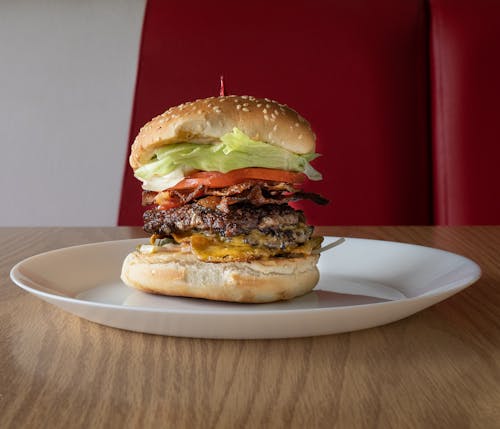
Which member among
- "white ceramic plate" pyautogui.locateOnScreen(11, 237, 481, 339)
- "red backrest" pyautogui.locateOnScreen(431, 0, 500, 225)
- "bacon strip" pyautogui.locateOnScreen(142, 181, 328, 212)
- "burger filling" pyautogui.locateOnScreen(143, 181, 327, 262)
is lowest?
"white ceramic plate" pyautogui.locateOnScreen(11, 237, 481, 339)

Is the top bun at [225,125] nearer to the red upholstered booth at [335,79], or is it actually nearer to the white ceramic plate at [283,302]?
the white ceramic plate at [283,302]

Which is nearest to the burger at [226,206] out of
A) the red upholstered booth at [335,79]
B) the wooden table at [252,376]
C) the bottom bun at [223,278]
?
the bottom bun at [223,278]

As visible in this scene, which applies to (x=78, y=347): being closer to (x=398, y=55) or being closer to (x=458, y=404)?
(x=458, y=404)

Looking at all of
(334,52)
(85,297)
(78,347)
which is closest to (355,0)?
(334,52)

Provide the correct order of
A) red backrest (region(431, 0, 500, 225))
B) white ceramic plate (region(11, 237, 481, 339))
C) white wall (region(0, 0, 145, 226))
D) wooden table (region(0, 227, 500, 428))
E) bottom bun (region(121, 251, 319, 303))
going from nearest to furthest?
wooden table (region(0, 227, 500, 428)) < white ceramic plate (region(11, 237, 481, 339)) < bottom bun (region(121, 251, 319, 303)) < red backrest (region(431, 0, 500, 225)) < white wall (region(0, 0, 145, 226))

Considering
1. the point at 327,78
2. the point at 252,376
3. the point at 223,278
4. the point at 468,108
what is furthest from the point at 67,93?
the point at 252,376

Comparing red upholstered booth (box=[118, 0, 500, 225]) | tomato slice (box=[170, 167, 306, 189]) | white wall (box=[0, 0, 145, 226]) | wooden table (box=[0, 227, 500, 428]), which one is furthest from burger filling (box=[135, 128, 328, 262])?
white wall (box=[0, 0, 145, 226])

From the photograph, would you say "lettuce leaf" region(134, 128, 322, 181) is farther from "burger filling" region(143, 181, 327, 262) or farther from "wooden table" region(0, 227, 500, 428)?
"wooden table" region(0, 227, 500, 428)
